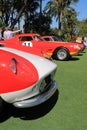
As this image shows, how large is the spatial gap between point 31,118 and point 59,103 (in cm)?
97

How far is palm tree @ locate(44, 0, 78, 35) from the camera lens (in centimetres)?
Result: 4006

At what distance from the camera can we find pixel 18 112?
5195 mm

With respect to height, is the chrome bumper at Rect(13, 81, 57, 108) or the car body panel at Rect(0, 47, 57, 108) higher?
the car body panel at Rect(0, 47, 57, 108)

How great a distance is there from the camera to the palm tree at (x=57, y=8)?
4006cm

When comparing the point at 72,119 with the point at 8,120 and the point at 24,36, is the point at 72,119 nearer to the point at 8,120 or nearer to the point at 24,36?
the point at 8,120

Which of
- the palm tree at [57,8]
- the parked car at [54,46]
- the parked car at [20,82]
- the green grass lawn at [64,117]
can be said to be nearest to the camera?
the parked car at [20,82]

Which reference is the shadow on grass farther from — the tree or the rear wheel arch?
the tree

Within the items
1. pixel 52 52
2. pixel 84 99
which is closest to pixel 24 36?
pixel 52 52

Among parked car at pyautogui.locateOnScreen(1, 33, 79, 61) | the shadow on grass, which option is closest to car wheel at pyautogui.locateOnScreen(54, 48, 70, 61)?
parked car at pyautogui.locateOnScreen(1, 33, 79, 61)

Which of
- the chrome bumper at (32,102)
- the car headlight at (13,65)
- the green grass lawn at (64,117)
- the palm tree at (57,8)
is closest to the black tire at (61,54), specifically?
the green grass lawn at (64,117)

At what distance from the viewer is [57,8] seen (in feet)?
135

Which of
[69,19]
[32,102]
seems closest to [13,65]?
[32,102]

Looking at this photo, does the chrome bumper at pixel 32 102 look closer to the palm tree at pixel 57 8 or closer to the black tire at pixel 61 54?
the black tire at pixel 61 54

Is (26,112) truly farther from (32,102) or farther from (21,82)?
(21,82)
